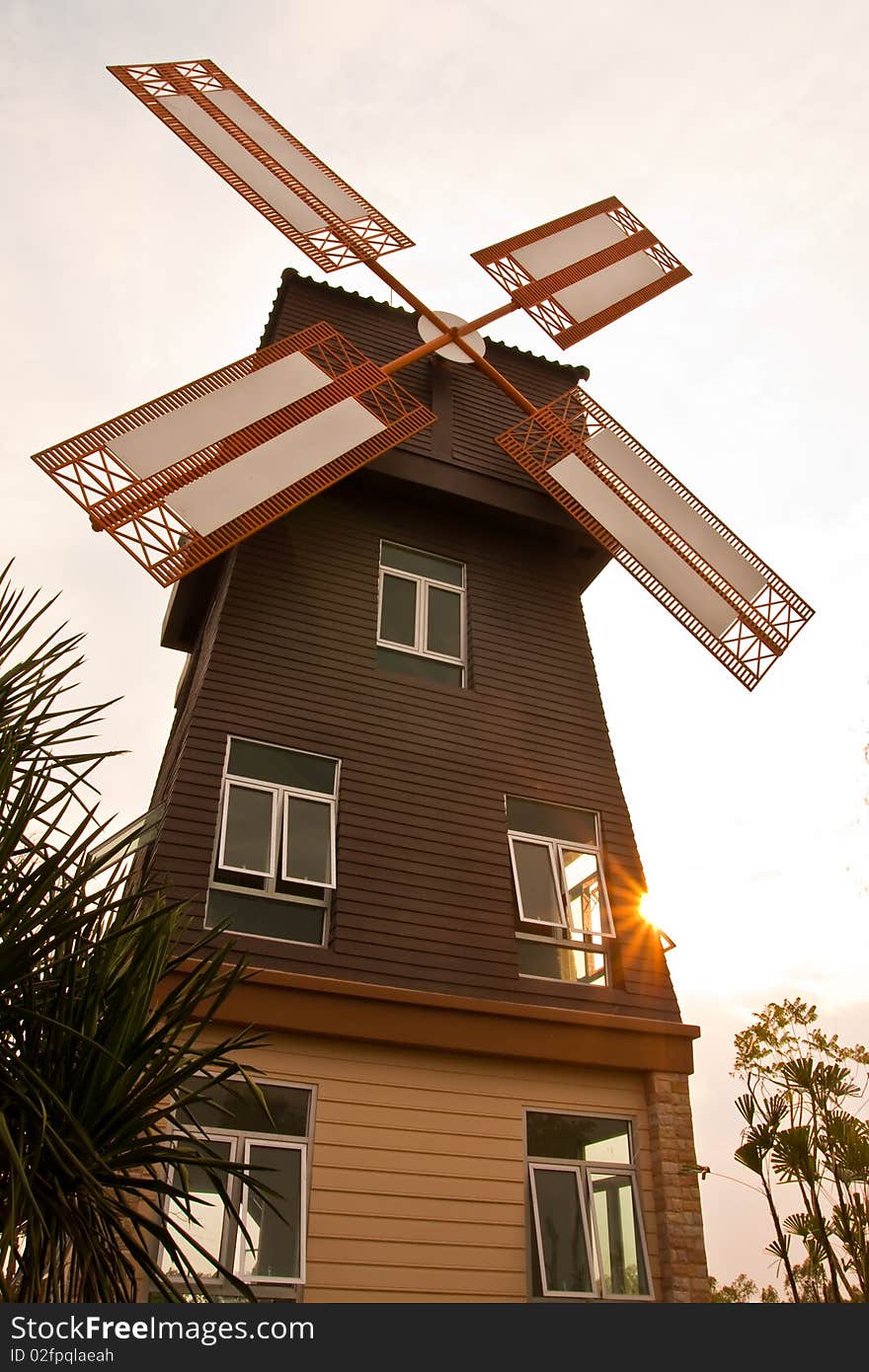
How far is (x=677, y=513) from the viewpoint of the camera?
13.1 metres

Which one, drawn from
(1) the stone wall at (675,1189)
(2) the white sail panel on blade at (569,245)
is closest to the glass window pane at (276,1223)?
(1) the stone wall at (675,1189)

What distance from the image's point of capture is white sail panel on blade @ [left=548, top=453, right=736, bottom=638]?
1245 centimetres

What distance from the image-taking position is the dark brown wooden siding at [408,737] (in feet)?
31.6

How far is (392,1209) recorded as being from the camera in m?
8.52

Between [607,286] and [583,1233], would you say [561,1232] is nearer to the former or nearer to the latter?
[583,1233]

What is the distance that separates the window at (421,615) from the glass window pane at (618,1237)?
208 inches

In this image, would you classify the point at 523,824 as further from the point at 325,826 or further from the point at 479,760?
the point at 325,826

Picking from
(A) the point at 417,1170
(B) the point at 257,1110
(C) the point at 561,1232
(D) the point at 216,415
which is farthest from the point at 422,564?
(C) the point at 561,1232

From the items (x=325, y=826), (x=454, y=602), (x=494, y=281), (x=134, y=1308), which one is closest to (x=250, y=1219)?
(x=325, y=826)

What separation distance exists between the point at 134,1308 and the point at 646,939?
756 cm

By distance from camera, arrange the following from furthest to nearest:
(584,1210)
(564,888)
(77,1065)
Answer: (564,888)
(584,1210)
(77,1065)

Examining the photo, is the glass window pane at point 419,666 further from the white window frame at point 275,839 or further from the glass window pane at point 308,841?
the glass window pane at point 308,841

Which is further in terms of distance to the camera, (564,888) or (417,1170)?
(564,888)

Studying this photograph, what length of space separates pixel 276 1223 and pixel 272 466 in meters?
6.88
